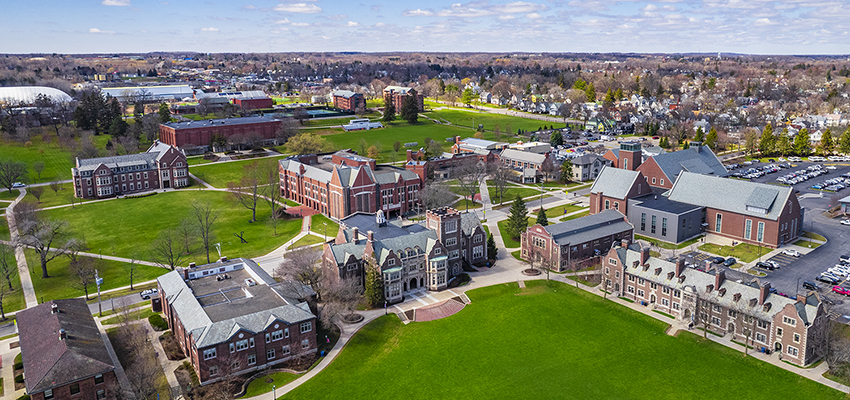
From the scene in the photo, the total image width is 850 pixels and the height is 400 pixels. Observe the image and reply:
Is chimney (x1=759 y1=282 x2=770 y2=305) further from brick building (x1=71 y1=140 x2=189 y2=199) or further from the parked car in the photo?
brick building (x1=71 y1=140 x2=189 y2=199)

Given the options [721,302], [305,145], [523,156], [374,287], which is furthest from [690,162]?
[305,145]

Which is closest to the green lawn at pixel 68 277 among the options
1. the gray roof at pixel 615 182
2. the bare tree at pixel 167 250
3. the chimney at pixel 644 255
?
the bare tree at pixel 167 250

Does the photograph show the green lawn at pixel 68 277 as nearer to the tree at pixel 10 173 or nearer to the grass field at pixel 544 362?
the grass field at pixel 544 362

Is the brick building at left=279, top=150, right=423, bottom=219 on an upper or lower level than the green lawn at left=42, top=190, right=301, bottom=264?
upper

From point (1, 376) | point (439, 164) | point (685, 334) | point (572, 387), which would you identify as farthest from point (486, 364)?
point (439, 164)

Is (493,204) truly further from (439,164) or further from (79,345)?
(79,345)

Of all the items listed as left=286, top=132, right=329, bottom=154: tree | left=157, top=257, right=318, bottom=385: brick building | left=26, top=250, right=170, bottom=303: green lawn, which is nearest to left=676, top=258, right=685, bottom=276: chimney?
left=157, top=257, right=318, bottom=385: brick building
